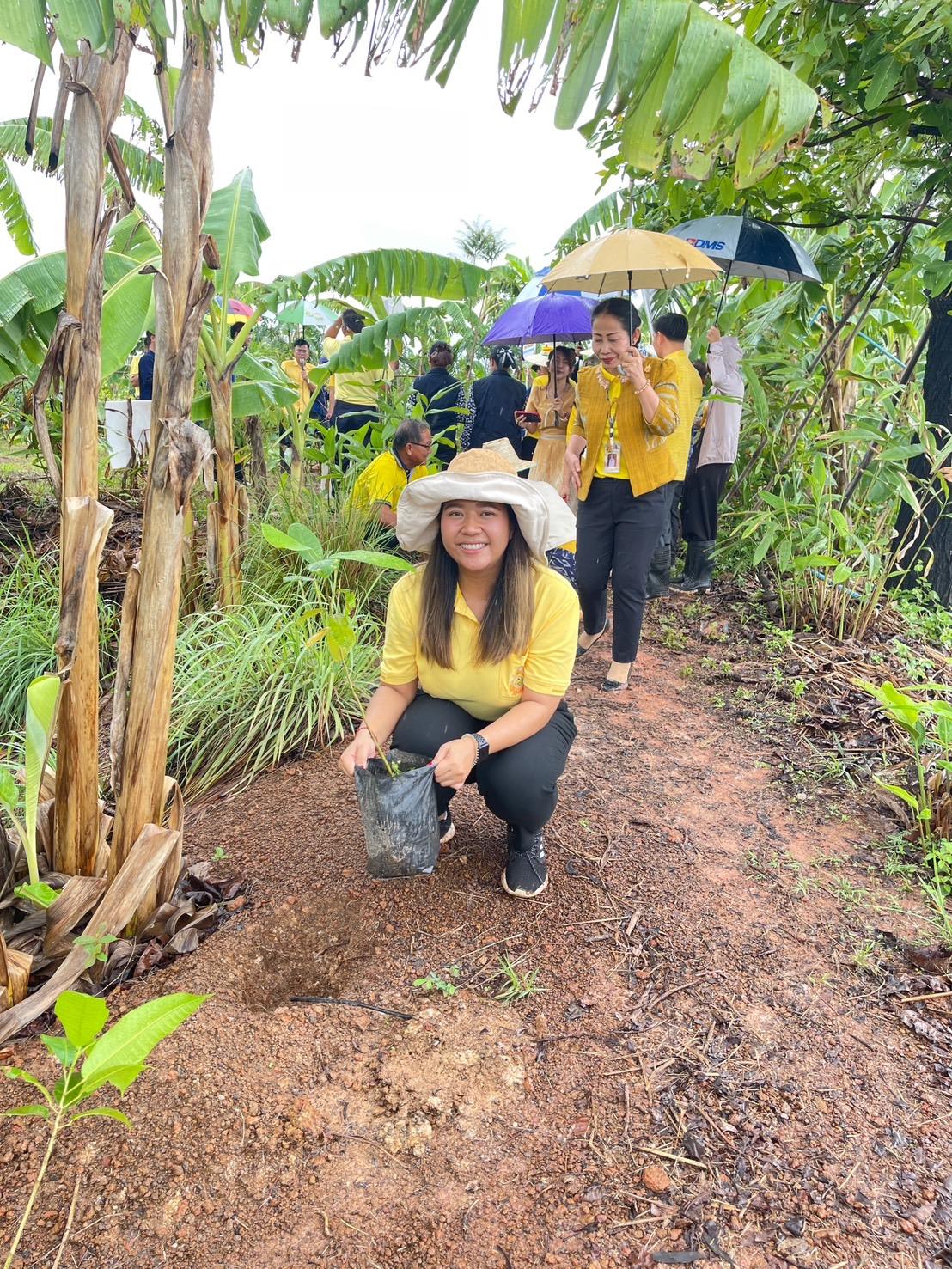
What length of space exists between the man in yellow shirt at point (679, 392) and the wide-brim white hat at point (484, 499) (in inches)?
65.5

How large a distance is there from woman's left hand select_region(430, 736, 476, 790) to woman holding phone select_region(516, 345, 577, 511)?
2.62m

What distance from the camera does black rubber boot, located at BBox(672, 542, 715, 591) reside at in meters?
5.32

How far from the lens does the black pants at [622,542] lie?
370 centimetres

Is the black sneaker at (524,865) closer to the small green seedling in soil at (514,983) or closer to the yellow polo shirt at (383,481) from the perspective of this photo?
the small green seedling in soil at (514,983)

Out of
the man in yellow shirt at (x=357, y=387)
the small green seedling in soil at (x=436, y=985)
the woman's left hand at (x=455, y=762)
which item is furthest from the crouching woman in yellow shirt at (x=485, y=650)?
the man in yellow shirt at (x=357, y=387)

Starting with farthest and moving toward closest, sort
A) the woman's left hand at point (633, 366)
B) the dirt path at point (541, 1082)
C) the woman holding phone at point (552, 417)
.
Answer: the woman holding phone at point (552, 417)
the woman's left hand at point (633, 366)
the dirt path at point (541, 1082)

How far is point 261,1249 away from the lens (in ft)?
4.52

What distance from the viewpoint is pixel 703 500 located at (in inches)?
201

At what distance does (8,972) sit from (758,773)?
8.70 ft

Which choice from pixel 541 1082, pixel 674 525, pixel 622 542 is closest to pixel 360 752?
pixel 541 1082

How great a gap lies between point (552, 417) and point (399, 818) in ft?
11.1

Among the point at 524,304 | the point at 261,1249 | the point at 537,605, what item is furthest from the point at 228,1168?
the point at 524,304

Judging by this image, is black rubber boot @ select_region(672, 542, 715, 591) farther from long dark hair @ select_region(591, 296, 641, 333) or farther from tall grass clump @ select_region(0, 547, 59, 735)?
tall grass clump @ select_region(0, 547, 59, 735)

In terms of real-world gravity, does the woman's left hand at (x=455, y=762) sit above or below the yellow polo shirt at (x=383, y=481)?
below
